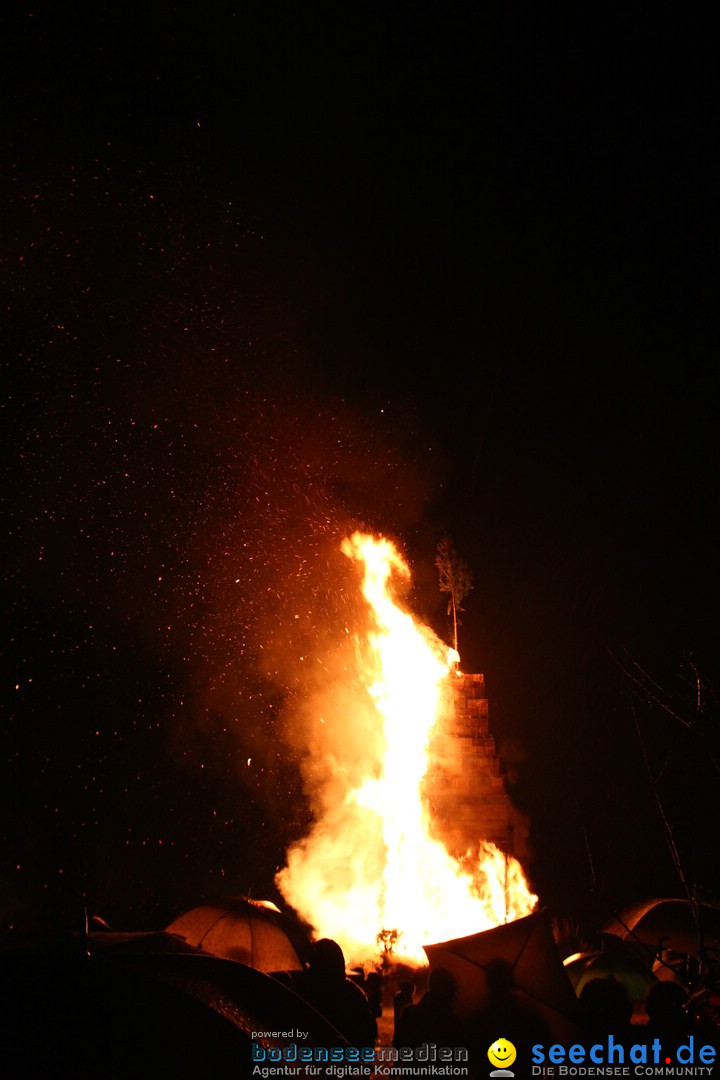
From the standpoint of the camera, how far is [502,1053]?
4.62m

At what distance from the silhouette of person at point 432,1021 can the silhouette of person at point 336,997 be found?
574mm

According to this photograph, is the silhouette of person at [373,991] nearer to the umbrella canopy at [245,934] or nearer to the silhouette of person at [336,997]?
the umbrella canopy at [245,934]

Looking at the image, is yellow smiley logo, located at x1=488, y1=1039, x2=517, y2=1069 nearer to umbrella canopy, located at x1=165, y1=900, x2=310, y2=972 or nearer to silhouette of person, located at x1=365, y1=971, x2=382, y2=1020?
silhouette of person, located at x1=365, y1=971, x2=382, y2=1020

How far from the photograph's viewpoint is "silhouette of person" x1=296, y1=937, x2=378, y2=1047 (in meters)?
5.33

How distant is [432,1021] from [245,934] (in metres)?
4.67

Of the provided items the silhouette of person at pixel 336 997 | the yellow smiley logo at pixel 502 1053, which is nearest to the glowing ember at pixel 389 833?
the silhouette of person at pixel 336 997

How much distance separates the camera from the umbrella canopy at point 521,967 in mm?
5086

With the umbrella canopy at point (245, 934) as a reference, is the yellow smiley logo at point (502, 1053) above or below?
below

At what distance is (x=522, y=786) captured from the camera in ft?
70.2

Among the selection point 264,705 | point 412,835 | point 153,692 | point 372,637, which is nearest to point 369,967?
point 412,835

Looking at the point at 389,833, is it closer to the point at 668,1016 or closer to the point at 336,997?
the point at 336,997

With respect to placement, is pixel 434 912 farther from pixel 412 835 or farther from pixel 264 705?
pixel 264 705

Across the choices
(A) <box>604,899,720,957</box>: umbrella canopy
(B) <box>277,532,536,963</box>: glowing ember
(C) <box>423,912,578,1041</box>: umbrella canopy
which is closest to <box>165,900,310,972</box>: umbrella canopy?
(B) <box>277,532,536,963</box>: glowing ember

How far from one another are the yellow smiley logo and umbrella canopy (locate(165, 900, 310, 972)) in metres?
4.61
